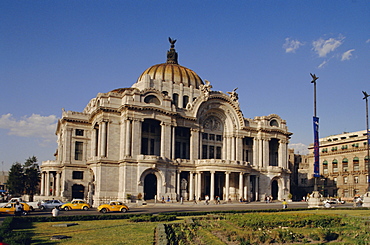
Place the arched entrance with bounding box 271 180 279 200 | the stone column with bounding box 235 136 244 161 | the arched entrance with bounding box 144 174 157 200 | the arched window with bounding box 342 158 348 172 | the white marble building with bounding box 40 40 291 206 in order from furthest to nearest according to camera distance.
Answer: the arched window with bounding box 342 158 348 172, the arched entrance with bounding box 271 180 279 200, the stone column with bounding box 235 136 244 161, the arched entrance with bounding box 144 174 157 200, the white marble building with bounding box 40 40 291 206

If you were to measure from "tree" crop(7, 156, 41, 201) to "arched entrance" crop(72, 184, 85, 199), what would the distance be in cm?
1937

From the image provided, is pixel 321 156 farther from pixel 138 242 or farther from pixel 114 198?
pixel 138 242

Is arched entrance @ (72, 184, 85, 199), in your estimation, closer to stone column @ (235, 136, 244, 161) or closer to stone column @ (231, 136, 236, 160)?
stone column @ (231, 136, 236, 160)

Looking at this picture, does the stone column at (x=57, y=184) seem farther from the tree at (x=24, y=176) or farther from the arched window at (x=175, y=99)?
the arched window at (x=175, y=99)

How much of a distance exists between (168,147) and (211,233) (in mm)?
43885

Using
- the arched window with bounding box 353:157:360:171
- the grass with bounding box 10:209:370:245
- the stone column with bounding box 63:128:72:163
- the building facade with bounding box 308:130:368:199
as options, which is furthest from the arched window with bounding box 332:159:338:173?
the grass with bounding box 10:209:370:245

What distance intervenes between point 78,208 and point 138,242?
3250cm

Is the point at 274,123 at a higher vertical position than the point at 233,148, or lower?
higher

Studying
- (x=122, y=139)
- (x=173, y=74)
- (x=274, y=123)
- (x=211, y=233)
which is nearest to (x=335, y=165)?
(x=274, y=123)

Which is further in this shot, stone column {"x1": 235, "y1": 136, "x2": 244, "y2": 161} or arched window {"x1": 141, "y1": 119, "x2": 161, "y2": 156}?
stone column {"x1": 235, "y1": 136, "x2": 244, "y2": 161}

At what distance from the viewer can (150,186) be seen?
2840 inches

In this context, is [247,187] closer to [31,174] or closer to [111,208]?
[111,208]

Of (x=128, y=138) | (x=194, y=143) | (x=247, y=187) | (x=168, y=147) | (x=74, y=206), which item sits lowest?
(x=74, y=206)

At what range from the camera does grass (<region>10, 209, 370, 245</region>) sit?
82.8 feet
